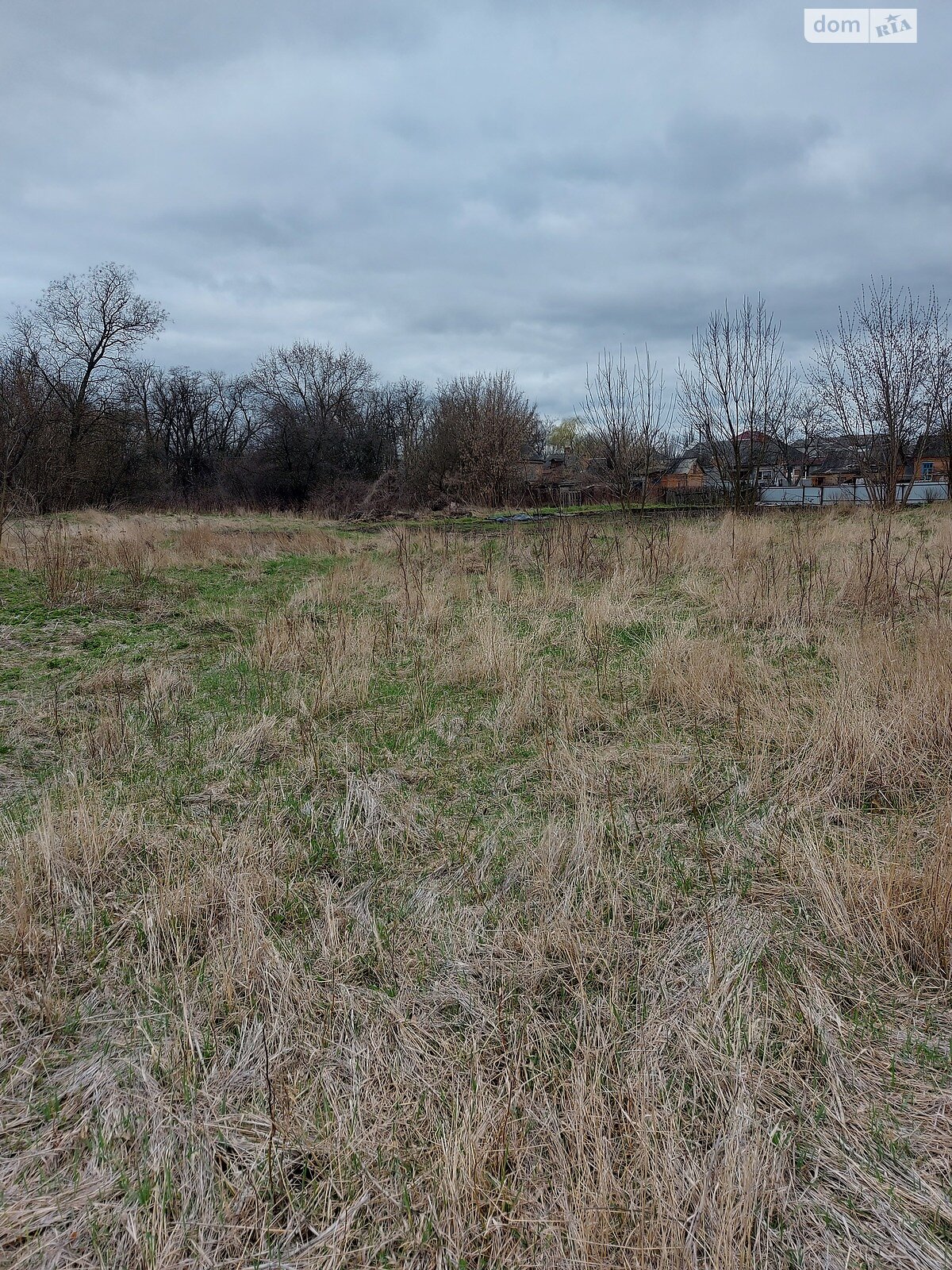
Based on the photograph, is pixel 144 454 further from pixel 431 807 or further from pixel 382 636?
pixel 431 807

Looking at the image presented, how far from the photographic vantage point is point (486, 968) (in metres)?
2.05

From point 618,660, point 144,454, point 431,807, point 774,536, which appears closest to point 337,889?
point 431,807

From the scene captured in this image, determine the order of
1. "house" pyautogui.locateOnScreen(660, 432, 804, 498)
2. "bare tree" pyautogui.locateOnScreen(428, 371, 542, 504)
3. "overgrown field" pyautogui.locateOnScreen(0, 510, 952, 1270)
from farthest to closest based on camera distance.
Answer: "bare tree" pyautogui.locateOnScreen(428, 371, 542, 504)
"house" pyautogui.locateOnScreen(660, 432, 804, 498)
"overgrown field" pyautogui.locateOnScreen(0, 510, 952, 1270)

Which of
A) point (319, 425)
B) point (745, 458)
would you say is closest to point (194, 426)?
point (319, 425)

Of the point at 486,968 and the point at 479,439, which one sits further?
the point at 479,439

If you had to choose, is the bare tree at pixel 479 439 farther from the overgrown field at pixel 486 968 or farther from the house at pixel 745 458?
the overgrown field at pixel 486 968

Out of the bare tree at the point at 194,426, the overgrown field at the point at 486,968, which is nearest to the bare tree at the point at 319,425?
the bare tree at the point at 194,426

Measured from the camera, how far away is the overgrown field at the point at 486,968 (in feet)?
4.60

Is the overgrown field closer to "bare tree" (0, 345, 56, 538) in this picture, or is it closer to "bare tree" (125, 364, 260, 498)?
"bare tree" (0, 345, 56, 538)

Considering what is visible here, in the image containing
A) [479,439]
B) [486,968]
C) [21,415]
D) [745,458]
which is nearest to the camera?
[486,968]

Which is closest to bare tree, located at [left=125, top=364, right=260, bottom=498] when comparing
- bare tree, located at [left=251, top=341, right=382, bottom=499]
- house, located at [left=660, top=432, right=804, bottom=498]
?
bare tree, located at [left=251, top=341, right=382, bottom=499]

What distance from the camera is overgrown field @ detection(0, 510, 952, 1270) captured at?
4.60ft

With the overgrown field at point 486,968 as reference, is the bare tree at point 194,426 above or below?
above

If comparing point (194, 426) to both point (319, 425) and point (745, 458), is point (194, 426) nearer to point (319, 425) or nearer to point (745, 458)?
point (319, 425)
